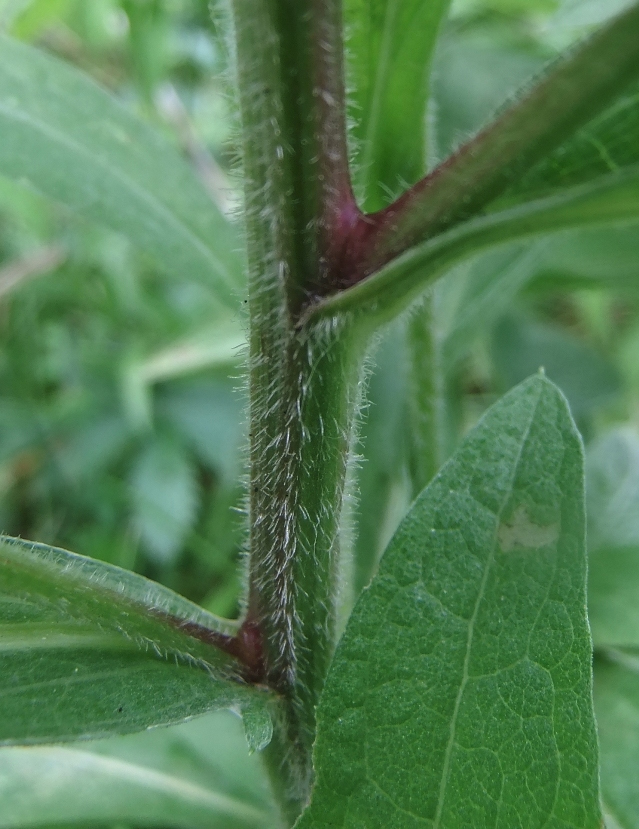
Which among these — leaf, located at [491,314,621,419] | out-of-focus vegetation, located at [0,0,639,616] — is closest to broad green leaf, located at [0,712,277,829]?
out-of-focus vegetation, located at [0,0,639,616]

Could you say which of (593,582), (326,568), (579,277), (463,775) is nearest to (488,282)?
(579,277)

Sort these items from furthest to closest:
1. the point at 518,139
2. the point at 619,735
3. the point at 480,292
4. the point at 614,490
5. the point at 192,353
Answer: the point at 192,353, the point at 480,292, the point at 614,490, the point at 619,735, the point at 518,139

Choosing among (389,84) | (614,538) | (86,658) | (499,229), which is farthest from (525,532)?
(614,538)

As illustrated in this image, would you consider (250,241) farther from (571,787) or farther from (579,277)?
(579,277)

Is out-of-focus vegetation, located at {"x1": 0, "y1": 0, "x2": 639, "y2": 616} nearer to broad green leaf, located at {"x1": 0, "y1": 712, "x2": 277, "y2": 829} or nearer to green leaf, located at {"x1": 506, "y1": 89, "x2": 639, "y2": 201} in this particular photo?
broad green leaf, located at {"x1": 0, "y1": 712, "x2": 277, "y2": 829}

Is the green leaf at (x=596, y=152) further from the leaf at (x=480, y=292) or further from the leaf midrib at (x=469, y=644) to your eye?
the leaf at (x=480, y=292)

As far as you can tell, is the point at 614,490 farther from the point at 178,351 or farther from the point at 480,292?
the point at 178,351
